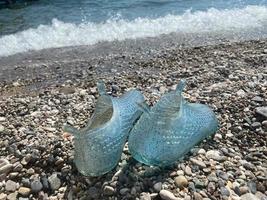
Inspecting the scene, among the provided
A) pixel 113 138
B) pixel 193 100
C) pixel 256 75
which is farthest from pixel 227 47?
pixel 113 138

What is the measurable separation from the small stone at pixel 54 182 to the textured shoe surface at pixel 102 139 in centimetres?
22

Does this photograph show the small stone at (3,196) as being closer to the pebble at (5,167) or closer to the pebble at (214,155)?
the pebble at (5,167)

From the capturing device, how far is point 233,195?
317cm

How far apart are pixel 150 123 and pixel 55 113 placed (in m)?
1.72

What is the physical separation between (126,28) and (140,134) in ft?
24.6

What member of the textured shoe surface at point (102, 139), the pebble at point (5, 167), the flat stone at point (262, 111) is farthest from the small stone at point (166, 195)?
the flat stone at point (262, 111)

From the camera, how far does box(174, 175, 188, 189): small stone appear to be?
3.20 metres

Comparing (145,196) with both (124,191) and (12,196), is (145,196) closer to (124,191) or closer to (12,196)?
(124,191)

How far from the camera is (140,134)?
3.41 meters

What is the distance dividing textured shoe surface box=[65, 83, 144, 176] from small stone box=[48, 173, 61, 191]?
0.72 feet

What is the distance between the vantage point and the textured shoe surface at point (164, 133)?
3.33m

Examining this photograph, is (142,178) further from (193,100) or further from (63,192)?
(193,100)

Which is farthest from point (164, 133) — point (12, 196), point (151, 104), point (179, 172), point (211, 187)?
point (151, 104)

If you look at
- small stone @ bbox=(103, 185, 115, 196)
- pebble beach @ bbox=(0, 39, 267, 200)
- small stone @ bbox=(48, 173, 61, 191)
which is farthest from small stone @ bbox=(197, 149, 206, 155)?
small stone @ bbox=(48, 173, 61, 191)
